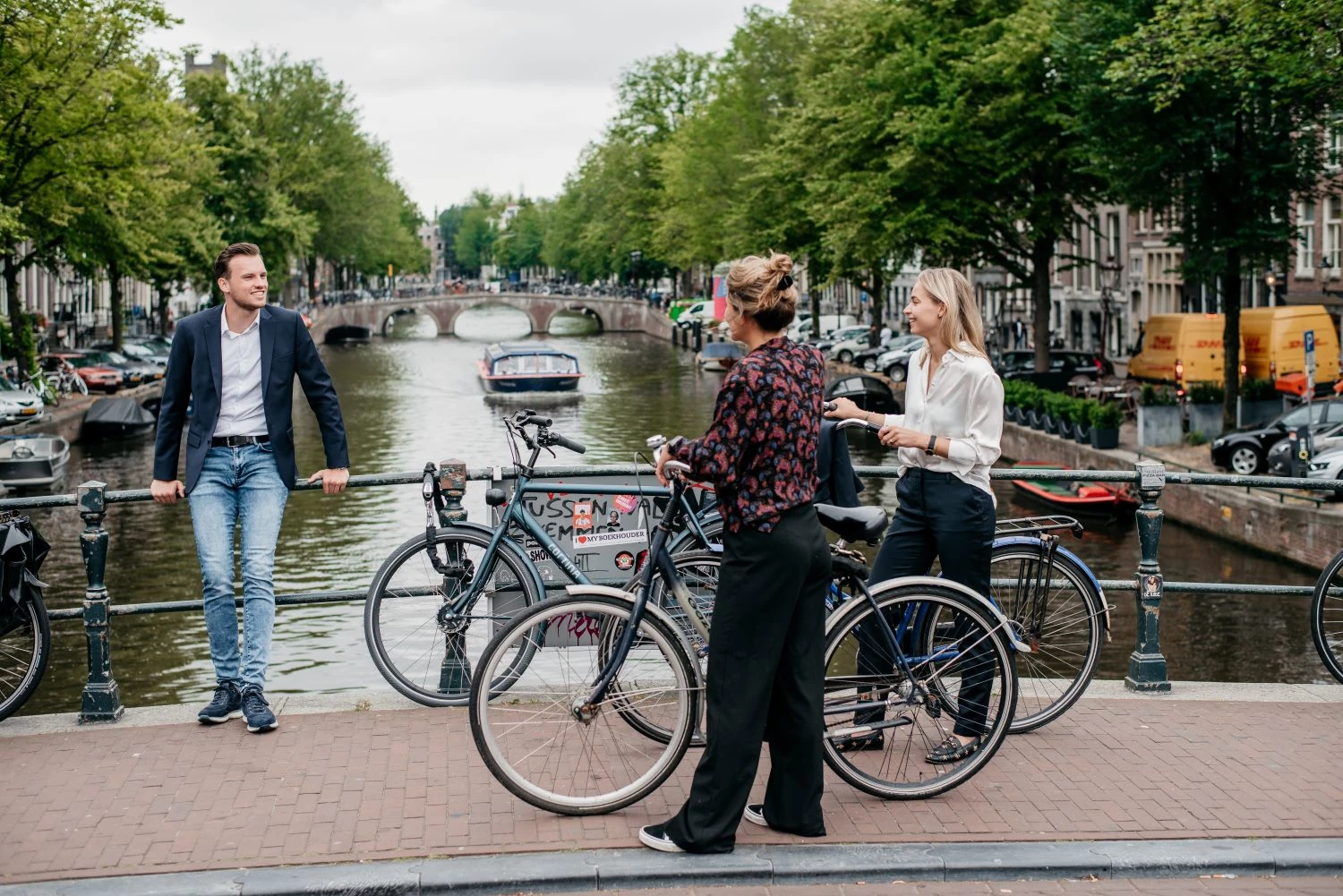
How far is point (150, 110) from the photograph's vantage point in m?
34.3

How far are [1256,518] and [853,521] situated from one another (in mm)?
20136

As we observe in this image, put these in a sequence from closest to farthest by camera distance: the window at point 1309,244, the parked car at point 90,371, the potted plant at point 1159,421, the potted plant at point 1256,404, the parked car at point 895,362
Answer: the potted plant at point 1159,421
the potted plant at point 1256,404
the window at point 1309,244
the parked car at point 90,371
the parked car at point 895,362

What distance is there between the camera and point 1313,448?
24.5 meters

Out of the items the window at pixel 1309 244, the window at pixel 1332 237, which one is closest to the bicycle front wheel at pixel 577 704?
the window at pixel 1332 237

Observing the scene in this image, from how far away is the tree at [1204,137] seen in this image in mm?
26297

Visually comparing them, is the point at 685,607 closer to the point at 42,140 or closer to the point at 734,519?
the point at 734,519

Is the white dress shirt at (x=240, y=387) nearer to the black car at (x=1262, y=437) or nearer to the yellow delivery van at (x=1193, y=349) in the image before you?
the black car at (x=1262, y=437)

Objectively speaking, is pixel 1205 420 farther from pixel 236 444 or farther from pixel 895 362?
pixel 236 444

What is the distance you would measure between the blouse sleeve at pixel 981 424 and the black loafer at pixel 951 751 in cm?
99

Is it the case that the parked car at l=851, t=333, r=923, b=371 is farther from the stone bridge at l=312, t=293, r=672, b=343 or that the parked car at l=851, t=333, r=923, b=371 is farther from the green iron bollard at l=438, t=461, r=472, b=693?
the green iron bollard at l=438, t=461, r=472, b=693

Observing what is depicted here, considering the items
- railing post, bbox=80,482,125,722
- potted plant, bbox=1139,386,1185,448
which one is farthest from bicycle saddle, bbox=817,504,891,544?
potted plant, bbox=1139,386,1185,448

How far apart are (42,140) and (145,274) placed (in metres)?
20.2

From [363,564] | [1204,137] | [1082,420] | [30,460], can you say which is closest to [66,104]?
[30,460]

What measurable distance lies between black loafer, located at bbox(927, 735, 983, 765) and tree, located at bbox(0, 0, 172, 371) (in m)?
27.2
